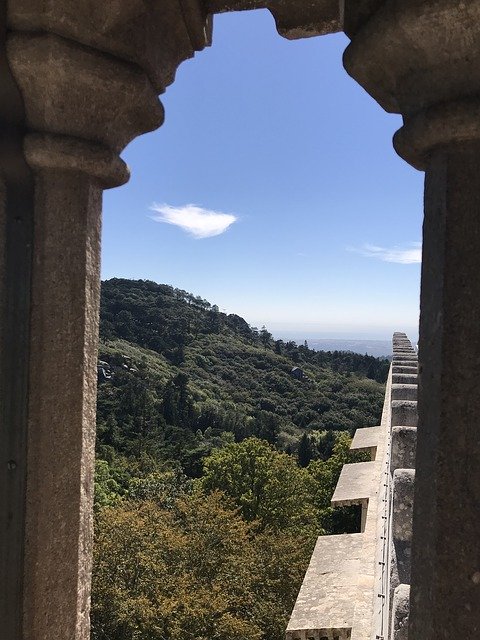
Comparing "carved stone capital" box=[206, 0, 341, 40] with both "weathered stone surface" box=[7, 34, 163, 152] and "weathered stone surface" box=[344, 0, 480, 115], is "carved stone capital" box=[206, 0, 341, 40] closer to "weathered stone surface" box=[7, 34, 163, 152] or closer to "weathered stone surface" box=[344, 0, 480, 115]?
"weathered stone surface" box=[7, 34, 163, 152]

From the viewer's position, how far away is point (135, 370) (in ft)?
236

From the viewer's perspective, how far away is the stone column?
1.26m

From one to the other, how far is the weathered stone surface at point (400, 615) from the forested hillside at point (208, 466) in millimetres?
13985

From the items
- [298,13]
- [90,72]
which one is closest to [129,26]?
[90,72]

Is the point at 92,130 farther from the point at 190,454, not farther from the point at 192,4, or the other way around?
the point at 190,454

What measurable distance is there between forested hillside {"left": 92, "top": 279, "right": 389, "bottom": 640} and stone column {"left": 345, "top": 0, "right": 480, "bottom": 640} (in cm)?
1447

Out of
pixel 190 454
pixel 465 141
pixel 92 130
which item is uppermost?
pixel 92 130

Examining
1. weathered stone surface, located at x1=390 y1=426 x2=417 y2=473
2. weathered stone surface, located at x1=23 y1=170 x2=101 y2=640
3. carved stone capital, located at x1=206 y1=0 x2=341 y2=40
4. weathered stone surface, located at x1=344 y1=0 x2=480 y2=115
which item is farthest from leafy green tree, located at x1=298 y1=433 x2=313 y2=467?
weathered stone surface, located at x1=344 y1=0 x2=480 y2=115

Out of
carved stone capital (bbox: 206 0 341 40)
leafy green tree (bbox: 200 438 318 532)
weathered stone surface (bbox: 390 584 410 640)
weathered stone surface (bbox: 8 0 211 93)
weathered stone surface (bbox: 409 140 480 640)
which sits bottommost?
leafy green tree (bbox: 200 438 318 532)

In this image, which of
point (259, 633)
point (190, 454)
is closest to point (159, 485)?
point (259, 633)

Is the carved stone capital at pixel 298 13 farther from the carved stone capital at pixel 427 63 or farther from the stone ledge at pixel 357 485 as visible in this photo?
the stone ledge at pixel 357 485

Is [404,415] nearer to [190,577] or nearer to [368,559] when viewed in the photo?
[368,559]

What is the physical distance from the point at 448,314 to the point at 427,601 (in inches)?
27.3

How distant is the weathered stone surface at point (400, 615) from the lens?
1.61 m
